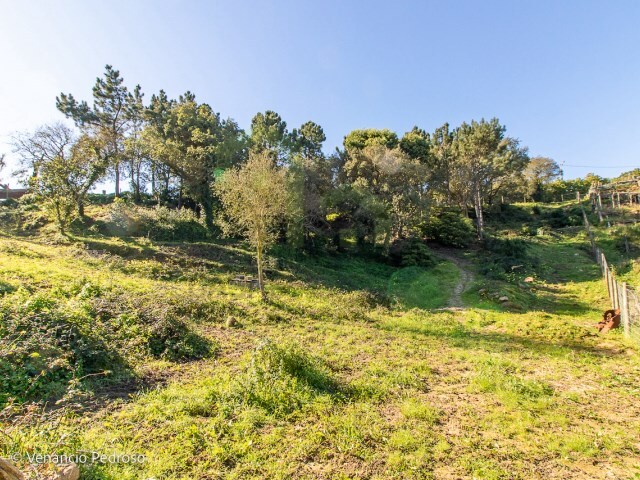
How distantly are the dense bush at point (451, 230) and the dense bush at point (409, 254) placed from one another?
610cm

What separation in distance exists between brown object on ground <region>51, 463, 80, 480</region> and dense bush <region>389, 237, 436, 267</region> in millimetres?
25028

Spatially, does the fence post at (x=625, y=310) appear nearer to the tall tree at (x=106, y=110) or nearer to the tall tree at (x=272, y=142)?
the tall tree at (x=272, y=142)

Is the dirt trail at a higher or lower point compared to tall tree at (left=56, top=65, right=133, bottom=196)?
lower

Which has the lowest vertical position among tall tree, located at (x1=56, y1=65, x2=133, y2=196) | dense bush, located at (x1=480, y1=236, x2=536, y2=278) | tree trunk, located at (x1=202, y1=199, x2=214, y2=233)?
dense bush, located at (x1=480, y1=236, x2=536, y2=278)

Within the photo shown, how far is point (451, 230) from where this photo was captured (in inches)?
1297

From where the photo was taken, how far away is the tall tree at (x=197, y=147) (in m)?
27.6

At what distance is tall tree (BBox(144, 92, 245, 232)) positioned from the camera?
27.6 metres

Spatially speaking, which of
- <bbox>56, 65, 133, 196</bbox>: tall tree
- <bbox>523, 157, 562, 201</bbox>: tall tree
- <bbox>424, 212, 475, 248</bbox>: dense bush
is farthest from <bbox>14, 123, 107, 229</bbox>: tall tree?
<bbox>523, 157, 562, 201</bbox>: tall tree

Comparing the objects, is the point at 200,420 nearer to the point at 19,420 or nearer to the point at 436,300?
the point at 19,420

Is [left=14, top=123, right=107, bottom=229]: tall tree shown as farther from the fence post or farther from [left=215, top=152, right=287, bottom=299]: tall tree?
the fence post

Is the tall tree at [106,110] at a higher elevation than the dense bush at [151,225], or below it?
higher

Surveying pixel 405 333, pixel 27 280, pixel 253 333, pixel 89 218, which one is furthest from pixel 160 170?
pixel 405 333

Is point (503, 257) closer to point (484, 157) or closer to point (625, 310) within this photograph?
point (484, 157)

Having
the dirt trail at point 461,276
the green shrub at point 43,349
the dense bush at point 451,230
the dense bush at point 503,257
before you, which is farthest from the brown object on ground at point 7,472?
the dense bush at point 451,230
